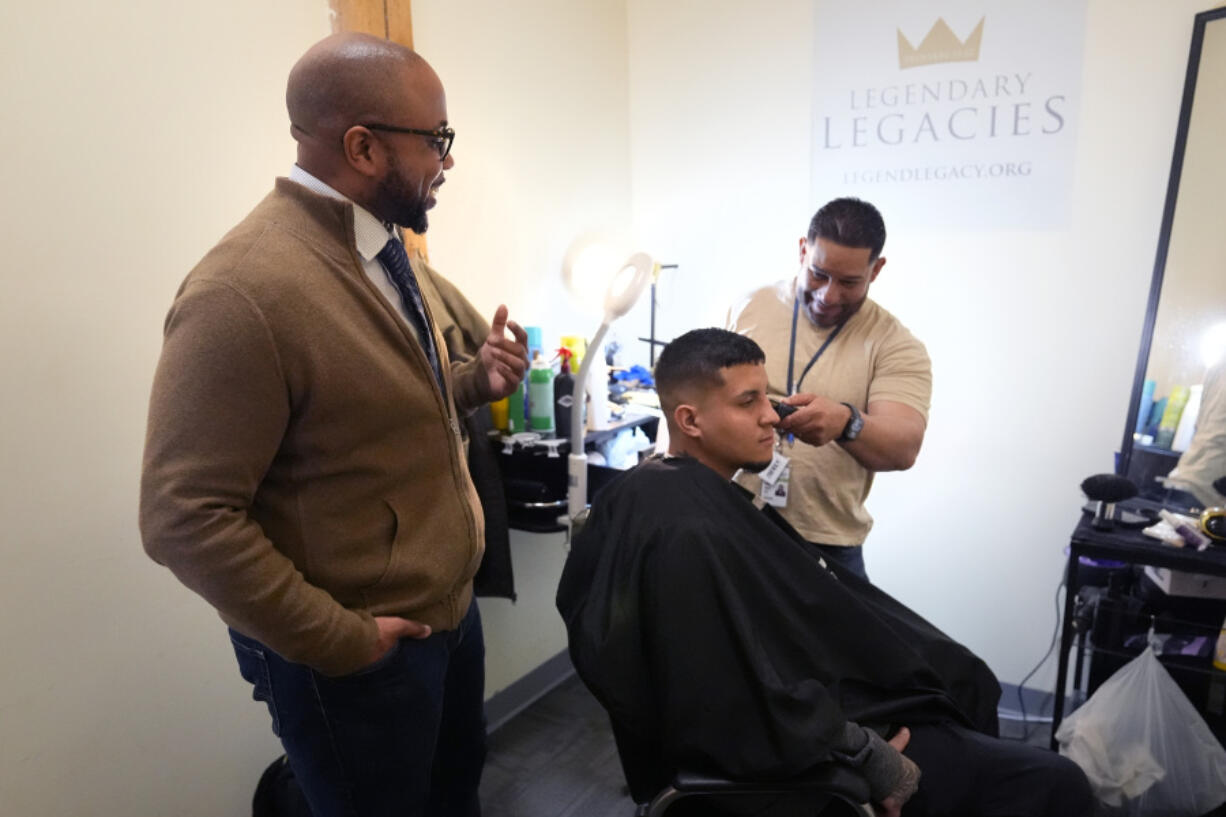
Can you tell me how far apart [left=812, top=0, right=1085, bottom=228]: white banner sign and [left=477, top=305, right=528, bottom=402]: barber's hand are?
168 centimetres

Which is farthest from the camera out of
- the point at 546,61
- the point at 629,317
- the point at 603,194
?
the point at 629,317

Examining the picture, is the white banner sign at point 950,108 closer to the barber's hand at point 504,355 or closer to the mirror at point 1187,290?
the mirror at point 1187,290

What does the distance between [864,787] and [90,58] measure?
1851 mm

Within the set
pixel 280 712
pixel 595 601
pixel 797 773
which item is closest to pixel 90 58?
pixel 280 712

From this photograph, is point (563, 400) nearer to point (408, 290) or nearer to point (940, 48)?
point (408, 290)

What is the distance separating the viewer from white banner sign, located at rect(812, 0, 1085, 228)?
2262 millimetres

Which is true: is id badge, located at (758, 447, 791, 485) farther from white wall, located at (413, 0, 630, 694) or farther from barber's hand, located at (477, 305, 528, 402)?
white wall, located at (413, 0, 630, 694)

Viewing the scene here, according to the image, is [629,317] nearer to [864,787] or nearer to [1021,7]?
[1021,7]

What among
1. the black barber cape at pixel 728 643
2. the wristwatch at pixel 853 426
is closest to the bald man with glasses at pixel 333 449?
the black barber cape at pixel 728 643

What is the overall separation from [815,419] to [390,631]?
0.94 meters

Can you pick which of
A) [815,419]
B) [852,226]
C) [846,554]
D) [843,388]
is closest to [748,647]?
[815,419]

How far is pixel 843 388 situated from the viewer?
179 centimetres

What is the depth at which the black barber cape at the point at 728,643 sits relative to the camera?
1.24 meters

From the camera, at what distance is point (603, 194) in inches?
114
